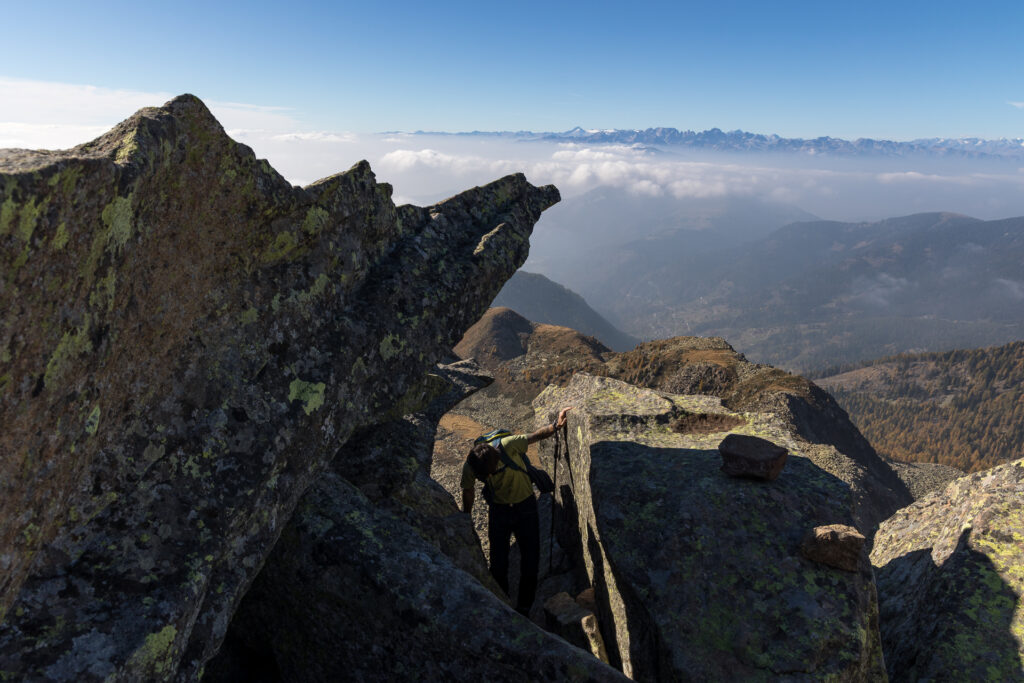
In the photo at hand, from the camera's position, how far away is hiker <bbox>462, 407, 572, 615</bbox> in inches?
539

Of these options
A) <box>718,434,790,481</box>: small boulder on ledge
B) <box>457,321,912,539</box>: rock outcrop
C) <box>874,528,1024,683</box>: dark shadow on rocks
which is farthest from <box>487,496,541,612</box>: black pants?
<box>457,321,912,539</box>: rock outcrop

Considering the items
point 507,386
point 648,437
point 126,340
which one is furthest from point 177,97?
point 507,386

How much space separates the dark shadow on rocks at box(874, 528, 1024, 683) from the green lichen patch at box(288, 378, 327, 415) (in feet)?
40.4

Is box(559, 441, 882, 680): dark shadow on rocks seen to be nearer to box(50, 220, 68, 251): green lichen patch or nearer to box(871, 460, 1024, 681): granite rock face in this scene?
box(871, 460, 1024, 681): granite rock face

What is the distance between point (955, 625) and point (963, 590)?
0.94 metres

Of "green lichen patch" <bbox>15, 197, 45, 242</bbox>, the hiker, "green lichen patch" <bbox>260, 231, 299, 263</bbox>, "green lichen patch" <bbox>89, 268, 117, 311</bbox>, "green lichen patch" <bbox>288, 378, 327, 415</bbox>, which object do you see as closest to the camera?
"green lichen patch" <bbox>15, 197, 45, 242</bbox>

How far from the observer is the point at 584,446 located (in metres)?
16.3

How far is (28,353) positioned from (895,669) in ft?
50.7

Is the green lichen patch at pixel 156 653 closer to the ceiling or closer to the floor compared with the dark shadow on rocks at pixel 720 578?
closer to the ceiling

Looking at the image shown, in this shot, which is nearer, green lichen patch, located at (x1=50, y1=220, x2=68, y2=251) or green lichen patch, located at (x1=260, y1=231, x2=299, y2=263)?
green lichen patch, located at (x1=50, y1=220, x2=68, y2=251)

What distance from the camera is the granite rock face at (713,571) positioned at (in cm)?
980

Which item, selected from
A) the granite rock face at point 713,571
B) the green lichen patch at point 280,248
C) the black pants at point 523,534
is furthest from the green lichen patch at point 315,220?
the granite rock face at point 713,571

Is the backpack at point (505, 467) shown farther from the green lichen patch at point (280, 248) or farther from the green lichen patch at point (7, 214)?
the green lichen patch at point (7, 214)

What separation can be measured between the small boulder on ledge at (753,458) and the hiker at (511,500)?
4.98 meters
